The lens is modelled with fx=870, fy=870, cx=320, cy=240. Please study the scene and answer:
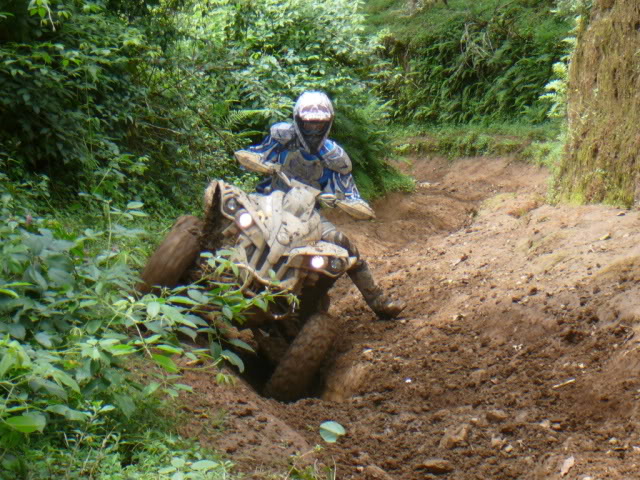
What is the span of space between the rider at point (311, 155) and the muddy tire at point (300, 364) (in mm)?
781

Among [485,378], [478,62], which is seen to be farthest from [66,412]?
[478,62]

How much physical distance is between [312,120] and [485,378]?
94.5 inches

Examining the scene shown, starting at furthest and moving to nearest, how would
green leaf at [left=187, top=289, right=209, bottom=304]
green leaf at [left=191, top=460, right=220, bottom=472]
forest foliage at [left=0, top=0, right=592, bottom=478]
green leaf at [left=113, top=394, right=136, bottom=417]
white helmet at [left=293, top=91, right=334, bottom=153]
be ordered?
white helmet at [left=293, top=91, right=334, bottom=153], green leaf at [left=187, top=289, right=209, bottom=304], green leaf at [left=113, top=394, right=136, bottom=417], forest foliage at [left=0, top=0, right=592, bottom=478], green leaf at [left=191, top=460, right=220, bottom=472]

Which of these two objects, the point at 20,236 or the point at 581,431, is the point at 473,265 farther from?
the point at 20,236

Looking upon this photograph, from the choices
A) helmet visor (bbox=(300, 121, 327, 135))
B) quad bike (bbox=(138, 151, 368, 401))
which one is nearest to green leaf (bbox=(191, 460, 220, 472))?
quad bike (bbox=(138, 151, 368, 401))

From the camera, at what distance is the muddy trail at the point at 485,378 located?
430cm

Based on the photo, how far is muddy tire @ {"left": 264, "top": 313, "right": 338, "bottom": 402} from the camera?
19.9 ft

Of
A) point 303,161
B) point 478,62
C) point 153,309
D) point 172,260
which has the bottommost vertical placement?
point 478,62

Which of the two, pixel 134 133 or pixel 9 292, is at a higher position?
pixel 9 292

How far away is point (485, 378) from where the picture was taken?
217 inches

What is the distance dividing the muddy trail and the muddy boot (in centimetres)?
15

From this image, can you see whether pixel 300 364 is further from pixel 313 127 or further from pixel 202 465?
pixel 202 465

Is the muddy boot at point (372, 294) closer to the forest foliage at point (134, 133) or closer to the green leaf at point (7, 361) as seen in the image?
the forest foliage at point (134, 133)

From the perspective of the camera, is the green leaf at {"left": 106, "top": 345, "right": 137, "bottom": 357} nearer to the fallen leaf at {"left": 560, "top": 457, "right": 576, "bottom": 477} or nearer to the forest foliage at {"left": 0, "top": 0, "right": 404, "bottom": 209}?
the fallen leaf at {"left": 560, "top": 457, "right": 576, "bottom": 477}
